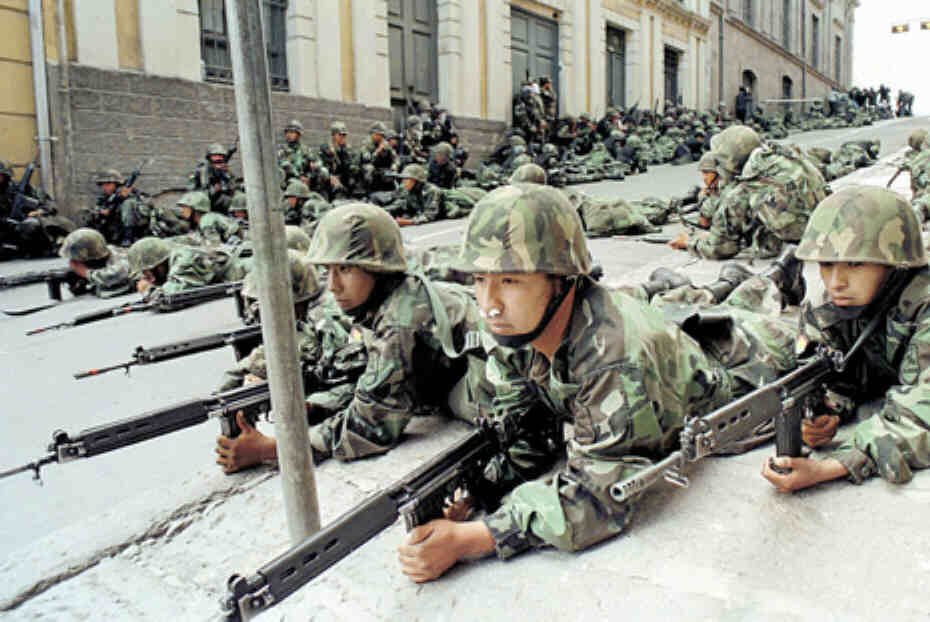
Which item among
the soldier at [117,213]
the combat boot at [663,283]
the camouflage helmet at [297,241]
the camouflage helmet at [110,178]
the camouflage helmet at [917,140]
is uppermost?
the camouflage helmet at [917,140]

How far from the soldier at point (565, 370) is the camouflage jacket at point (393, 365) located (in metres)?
0.82

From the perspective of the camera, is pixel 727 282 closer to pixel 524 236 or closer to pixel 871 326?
pixel 871 326

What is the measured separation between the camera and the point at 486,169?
595 inches

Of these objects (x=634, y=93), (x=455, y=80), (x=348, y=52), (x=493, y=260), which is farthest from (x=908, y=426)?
(x=634, y=93)

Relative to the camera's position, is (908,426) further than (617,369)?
Yes

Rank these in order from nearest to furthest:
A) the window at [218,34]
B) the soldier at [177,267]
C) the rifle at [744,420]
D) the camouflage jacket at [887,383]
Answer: the rifle at [744,420] < the camouflage jacket at [887,383] < the soldier at [177,267] < the window at [218,34]

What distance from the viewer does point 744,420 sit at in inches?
71.0

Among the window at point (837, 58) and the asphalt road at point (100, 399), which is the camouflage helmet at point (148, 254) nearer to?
the asphalt road at point (100, 399)

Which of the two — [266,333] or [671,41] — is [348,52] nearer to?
[266,333]

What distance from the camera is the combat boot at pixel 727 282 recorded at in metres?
3.79

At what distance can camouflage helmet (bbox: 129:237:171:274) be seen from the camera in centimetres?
639

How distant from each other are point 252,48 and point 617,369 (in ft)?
3.59

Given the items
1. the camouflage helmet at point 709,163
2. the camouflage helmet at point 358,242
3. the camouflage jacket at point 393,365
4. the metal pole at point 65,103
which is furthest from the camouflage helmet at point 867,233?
the metal pole at point 65,103

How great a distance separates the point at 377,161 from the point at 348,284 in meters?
10.3
